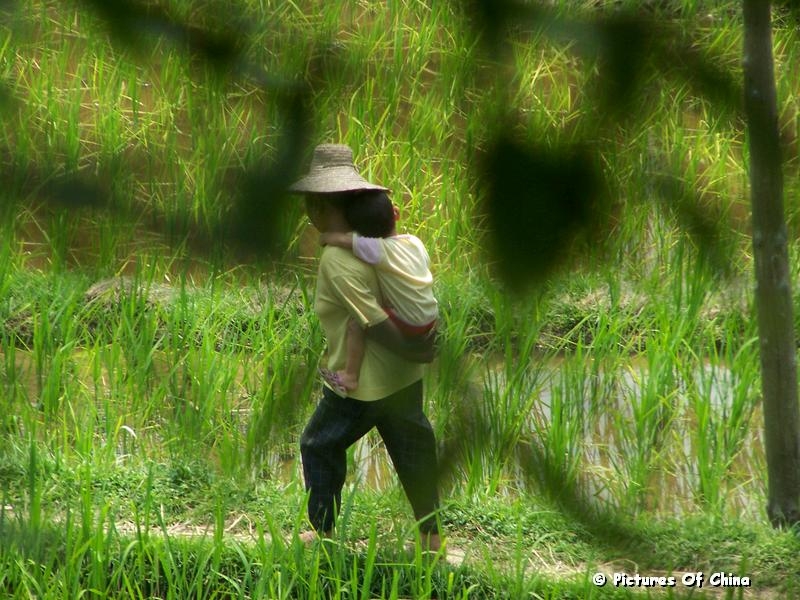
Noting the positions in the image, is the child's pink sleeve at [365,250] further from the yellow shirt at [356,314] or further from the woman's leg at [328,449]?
the woman's leg at [328,449]

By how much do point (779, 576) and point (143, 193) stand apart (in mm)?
1925

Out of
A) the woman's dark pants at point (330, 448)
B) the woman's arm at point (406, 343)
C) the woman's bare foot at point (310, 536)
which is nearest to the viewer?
the woman's arm at point (406, 343)

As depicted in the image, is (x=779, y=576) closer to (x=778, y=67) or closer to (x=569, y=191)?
(x=778, y=67)

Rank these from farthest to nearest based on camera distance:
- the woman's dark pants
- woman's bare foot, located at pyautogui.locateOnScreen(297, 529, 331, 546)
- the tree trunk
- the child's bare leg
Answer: woman's bare foot, located at pyautogui.locateOnScreen(297, 529, 331, 546), the woman's dark pants, the child's bare leg, the tree trunk

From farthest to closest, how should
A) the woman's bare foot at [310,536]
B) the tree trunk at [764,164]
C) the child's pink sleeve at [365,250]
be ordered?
the woman's bare foot at [310,536] → the child's pink sleeve at [365,250] → the tree trunk at [764,164]

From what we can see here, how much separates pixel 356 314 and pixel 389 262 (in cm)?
19

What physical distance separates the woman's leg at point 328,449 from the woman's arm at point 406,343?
45.1 inches

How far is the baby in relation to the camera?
0.63 m

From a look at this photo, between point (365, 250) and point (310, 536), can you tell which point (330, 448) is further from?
point (365, 250)

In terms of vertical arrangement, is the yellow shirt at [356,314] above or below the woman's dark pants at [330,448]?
above

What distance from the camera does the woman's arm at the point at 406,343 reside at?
0.56 meters

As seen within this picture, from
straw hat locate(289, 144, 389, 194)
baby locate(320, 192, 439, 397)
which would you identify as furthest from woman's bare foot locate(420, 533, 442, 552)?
straw hat locate(289, 144, 389, 194)

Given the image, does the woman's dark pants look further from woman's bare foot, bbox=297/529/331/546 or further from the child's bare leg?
the child's bare leg

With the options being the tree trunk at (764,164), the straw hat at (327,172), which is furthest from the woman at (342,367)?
the tree trunk at (764,164)
